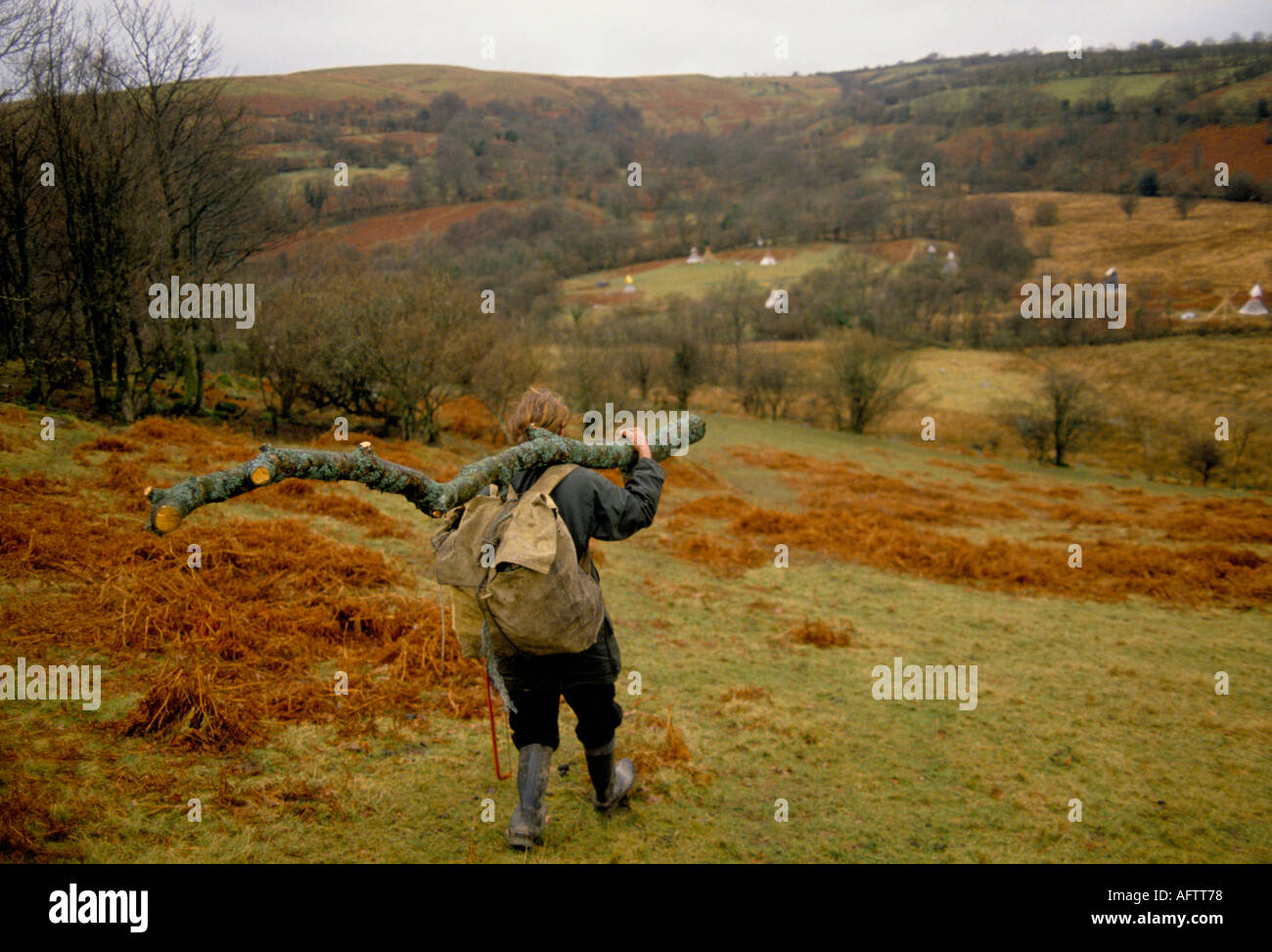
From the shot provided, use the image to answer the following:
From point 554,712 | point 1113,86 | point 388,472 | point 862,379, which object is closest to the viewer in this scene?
point 388,472

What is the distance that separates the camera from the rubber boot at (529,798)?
3.71 metres

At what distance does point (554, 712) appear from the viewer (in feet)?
12.2

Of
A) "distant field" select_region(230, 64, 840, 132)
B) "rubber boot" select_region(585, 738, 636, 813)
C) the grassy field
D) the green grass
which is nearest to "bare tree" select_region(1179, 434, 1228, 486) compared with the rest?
the grassy field

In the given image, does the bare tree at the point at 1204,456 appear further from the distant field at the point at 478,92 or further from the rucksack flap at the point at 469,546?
the distant field at the point at 478,92

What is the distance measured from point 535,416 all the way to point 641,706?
3.51 meters

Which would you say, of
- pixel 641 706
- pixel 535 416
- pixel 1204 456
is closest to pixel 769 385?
pixel 1204 456

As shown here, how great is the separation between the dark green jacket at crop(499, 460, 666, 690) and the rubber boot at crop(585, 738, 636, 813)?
2.10 feet

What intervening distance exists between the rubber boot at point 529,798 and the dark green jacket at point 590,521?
50cm

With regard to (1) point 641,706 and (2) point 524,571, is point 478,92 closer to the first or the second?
(1) point 641,706

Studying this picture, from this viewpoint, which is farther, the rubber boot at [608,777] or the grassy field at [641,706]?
the rubber boot at [608,777]

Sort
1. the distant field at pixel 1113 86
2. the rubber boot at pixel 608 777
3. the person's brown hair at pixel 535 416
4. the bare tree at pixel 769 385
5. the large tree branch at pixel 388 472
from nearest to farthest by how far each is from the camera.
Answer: the large tree branch at pixel 388 472, the person's brown hair at pixel 535 416, the rubber boot at pixel 608 777, the bare tree at pixel 769 385, the distant field at pixel 1113 86

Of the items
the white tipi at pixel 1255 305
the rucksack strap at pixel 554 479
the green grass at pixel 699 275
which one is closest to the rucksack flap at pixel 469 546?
the rucksack strap at pixel 554 479

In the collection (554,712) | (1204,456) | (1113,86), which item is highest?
(1113,86)
